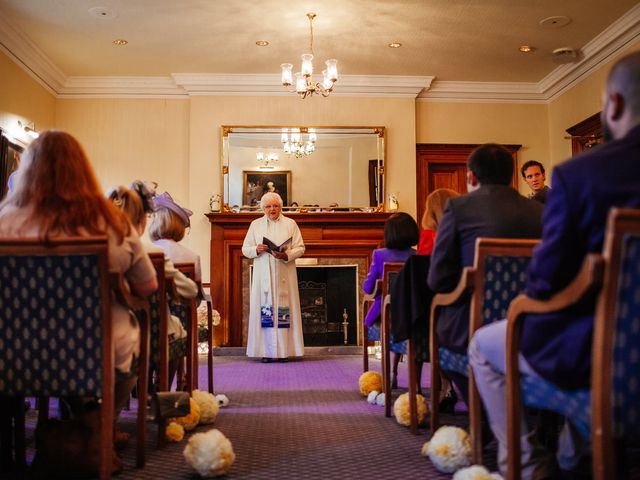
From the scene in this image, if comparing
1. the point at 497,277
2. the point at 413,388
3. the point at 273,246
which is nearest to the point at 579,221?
the point at 497,277

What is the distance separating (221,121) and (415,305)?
5.15 meters

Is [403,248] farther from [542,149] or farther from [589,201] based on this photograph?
[542,149]

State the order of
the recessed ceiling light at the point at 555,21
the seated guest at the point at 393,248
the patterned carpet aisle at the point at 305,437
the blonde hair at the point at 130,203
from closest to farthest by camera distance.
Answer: the patterned carpet aisle at the point at 305,437
the blonde hair at the point at 130,203
the seated guest at the point at 393,248
the recessed ceiling light at the point at 555,21

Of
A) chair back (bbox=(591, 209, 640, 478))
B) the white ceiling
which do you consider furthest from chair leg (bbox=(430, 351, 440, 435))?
the white ceiling

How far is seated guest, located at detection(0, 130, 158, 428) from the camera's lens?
2016 mm

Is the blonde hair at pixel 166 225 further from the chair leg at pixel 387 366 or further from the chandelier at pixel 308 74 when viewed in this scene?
the chandelier at pixel 308 74

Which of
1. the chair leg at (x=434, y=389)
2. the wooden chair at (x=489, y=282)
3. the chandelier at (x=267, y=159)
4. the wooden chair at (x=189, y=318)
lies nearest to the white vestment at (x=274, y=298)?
the chandelier at (x=267, y=159)

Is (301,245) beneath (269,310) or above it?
above

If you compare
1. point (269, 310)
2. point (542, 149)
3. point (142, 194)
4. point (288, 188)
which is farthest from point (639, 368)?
point (542, 149)

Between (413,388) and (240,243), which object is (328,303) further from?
(413,388)

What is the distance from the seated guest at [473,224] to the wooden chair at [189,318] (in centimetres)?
134

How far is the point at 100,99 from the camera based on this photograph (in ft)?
24.8

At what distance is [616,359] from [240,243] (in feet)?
19.9

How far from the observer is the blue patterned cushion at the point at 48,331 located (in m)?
1.95
